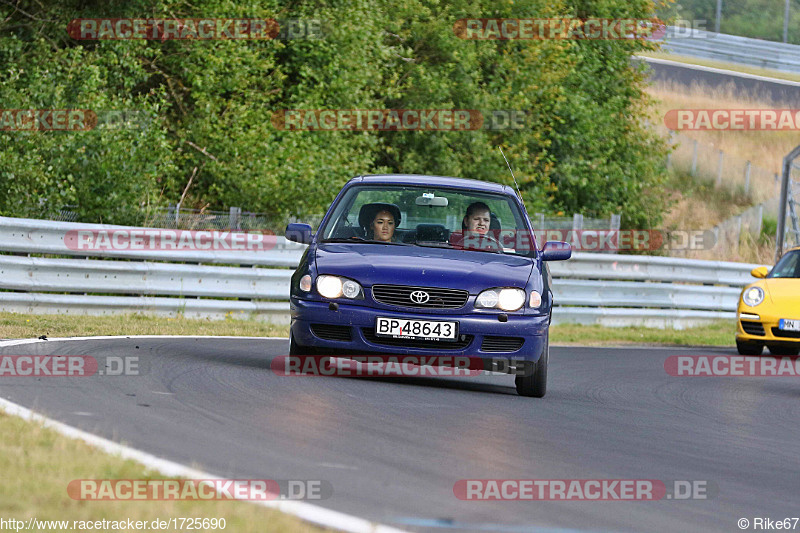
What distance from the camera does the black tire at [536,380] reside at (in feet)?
31.7

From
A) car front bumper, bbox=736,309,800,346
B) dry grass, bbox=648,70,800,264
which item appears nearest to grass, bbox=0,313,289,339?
car front bumper, bbox=736,309,800,346

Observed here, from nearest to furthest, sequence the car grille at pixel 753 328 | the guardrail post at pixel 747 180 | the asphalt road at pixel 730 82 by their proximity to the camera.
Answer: the car grille at pixel 753 328 < the guardrail post at pixel 747 180 < the asphalt road at pixel 730 82

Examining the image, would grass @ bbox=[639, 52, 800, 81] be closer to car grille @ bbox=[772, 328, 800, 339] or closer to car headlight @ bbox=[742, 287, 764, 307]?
car headlight @ bbox=[742, 287, 764, 307]

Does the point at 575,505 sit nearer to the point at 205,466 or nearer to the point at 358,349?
the point at 205,466

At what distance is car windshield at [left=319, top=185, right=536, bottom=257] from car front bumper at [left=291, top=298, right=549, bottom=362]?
94cm

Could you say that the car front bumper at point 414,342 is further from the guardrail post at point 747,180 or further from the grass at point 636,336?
the guardrail post at point 747,180

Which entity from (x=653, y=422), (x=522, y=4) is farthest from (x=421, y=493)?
(x=522, y=4)

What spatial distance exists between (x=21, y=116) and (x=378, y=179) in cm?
914

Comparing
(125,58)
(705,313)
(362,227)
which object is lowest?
(705,313)

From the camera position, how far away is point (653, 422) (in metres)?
8.85

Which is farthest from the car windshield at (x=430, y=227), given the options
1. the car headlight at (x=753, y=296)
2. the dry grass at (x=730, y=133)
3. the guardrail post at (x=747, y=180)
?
the dry grass at (x=730, y=133)

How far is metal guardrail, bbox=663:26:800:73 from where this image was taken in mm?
50812

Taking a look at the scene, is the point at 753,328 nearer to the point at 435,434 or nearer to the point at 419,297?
the point at 419,297

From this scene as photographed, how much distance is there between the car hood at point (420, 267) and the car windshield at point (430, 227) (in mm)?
241
